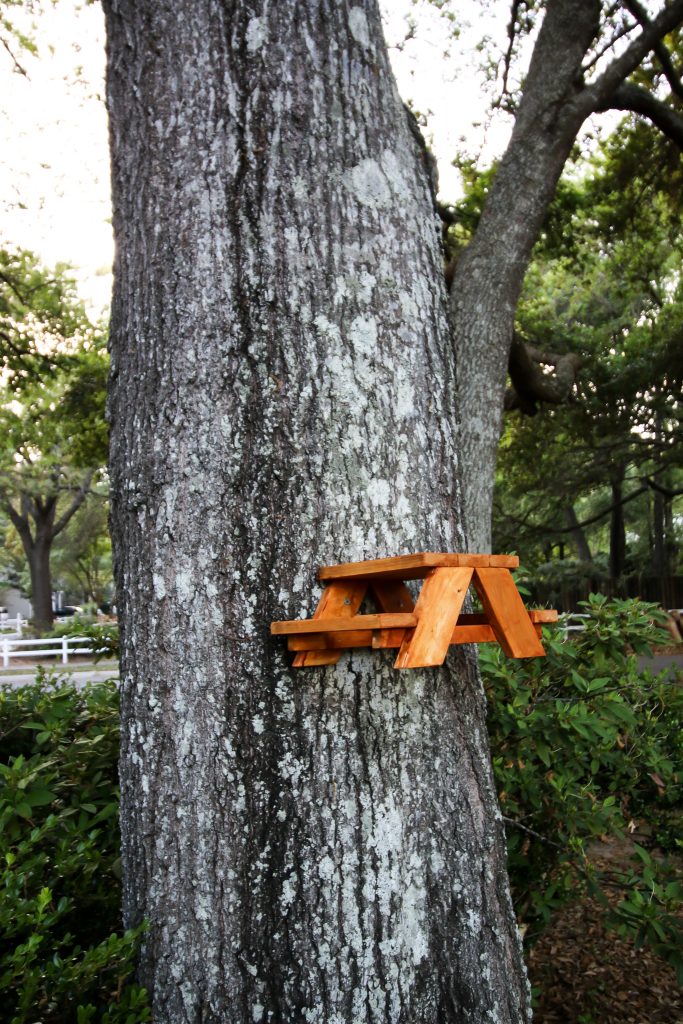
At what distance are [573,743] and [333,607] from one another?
172cm

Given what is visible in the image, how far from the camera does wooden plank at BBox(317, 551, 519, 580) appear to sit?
179 centimetres

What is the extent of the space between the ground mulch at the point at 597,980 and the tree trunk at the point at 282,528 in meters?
1.76

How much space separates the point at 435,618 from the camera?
71.4 inches

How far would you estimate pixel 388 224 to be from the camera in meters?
2.24

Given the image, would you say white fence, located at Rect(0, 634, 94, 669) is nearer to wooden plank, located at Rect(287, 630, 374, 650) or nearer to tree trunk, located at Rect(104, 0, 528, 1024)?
tree trunk, located at Rect(104, 0, 528, 1024)

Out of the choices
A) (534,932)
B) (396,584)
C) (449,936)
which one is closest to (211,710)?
(396,584)

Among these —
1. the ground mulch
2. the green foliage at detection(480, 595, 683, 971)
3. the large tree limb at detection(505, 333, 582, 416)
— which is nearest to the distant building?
the large tree limb at detection(505, 333, 582, 416)

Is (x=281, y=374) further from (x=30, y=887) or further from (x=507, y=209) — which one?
(x=507, y=209)

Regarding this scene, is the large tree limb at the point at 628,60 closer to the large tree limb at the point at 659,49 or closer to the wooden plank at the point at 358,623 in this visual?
the large tree limb at the point at 659,49

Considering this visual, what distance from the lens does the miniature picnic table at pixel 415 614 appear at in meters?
1.78

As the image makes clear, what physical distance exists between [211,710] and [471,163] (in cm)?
1014

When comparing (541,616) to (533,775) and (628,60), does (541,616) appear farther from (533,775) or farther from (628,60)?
(628,60)

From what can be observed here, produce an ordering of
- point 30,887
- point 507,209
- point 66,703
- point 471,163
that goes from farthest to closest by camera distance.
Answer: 1. point 471,163
2. point 507,209
3. point 66,703
4. point 30,887

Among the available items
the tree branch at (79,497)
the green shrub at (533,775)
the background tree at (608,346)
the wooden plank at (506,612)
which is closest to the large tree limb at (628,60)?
the background tree at (608,346)
